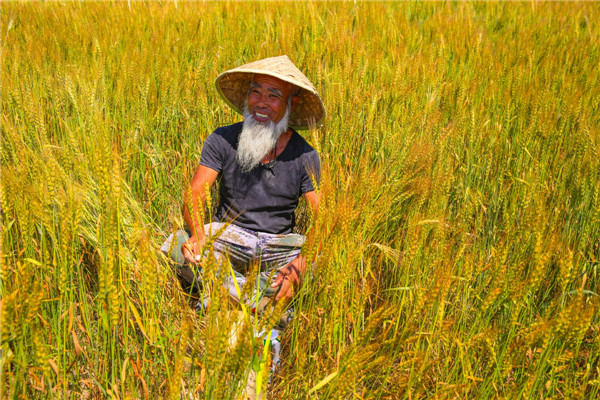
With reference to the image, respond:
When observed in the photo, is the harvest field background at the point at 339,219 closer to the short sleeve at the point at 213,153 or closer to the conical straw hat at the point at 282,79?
the conical straw hat at the point at 282,79

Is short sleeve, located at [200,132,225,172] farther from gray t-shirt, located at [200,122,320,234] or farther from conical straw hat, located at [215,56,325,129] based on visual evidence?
conical straw hat, located at [215,56,325,129]

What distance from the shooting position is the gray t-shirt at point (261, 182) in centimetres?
188

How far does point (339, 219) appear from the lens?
1021mm

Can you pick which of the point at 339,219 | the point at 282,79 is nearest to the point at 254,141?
the point at 282,79

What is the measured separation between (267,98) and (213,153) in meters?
0.32

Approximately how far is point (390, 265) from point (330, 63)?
1278 mm

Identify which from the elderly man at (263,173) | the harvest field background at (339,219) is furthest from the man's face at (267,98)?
the harvest field background at (339,219)

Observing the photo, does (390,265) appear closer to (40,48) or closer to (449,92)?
(449,92)

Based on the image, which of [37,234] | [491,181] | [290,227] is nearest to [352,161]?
[290,227]

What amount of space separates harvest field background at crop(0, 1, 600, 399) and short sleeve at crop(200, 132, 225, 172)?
21 centimetres

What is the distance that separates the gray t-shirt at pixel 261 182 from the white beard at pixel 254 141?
0.06 m

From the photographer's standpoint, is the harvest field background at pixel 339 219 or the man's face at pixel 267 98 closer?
the harvest field background at pixel 339 219

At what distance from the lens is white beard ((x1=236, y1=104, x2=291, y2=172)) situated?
1780 millimetres

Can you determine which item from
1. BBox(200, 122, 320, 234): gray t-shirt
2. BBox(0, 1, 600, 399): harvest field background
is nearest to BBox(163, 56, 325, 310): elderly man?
BBox(200, 122, 320, 234): gray t-shirt
